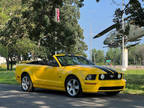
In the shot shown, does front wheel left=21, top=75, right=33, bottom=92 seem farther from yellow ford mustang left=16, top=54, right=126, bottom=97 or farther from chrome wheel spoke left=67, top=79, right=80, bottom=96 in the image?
chrome wheel spoke left=67, top=79, right=80, bottom=96

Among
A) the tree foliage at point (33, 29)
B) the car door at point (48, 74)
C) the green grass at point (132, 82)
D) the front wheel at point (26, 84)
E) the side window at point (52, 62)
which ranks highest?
the tree foliage at point (33, 29)

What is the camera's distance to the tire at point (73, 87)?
949cm

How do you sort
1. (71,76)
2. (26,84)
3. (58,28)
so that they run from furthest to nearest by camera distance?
Answer: (58,28), (26,84), (71,76)

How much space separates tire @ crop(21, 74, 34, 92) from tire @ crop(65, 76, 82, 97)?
2.19m

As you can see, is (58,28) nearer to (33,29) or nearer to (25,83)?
(33,29)

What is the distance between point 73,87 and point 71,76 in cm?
37

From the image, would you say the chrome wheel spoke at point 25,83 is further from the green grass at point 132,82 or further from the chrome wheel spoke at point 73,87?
the green grass at point 132,82

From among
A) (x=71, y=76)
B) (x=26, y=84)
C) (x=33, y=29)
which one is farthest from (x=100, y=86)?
(x=33, y=29)

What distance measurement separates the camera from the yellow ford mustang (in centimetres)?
927

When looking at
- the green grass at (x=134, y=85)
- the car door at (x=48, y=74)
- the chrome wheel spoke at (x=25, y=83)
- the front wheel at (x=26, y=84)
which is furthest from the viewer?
the chrome wheel spoke at (x=25, y=83)

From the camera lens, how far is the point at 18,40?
48.1 m

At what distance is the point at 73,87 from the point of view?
963 cm

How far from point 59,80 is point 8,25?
3780 cm

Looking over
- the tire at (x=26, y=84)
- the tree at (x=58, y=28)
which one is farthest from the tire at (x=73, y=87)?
the tree at (x=58, y=28)
